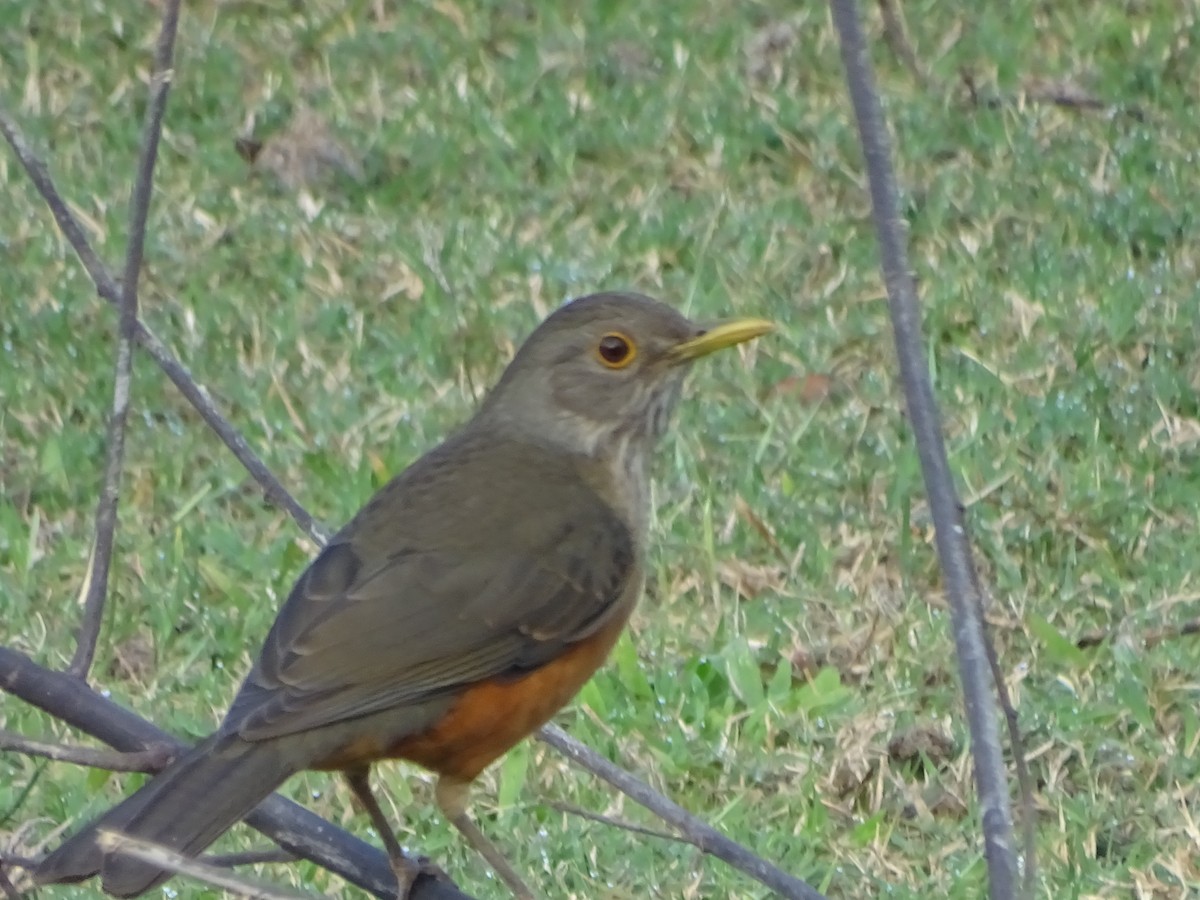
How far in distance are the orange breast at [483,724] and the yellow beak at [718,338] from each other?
0.93 meters

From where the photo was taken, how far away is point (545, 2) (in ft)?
32.3

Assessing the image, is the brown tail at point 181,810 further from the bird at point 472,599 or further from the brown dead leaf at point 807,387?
the brown dead leaf at point 807,387

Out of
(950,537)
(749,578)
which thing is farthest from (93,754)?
(749,578)

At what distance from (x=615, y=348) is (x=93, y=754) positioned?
1.99 m

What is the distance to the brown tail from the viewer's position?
3098 mm

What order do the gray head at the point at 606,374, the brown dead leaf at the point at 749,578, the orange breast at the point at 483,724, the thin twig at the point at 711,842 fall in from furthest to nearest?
1. the brown dead leaf at the point at 749,578
2. the gray head at the point at 606,374
3. the orange breast at the point at 483,724
4. the thin twig at the point at 711,842

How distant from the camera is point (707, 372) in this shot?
7.40 metres

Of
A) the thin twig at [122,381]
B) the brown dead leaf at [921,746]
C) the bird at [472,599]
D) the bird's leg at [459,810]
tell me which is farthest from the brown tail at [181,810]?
the brown dead leaf at [921,746]

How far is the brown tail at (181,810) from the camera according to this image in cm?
310

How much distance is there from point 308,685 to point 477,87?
5.73m

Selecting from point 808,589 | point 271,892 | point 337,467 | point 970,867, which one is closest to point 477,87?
point 337,467

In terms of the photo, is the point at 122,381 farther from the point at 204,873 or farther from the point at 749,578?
the point at 749,578

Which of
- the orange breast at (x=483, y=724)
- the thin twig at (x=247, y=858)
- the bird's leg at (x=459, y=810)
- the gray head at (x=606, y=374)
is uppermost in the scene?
the gray head at (x=606, y=374)

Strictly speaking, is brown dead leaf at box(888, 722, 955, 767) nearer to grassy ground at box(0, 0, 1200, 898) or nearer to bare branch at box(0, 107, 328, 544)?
grassy ground at box(0, 0, 1200, 898)
